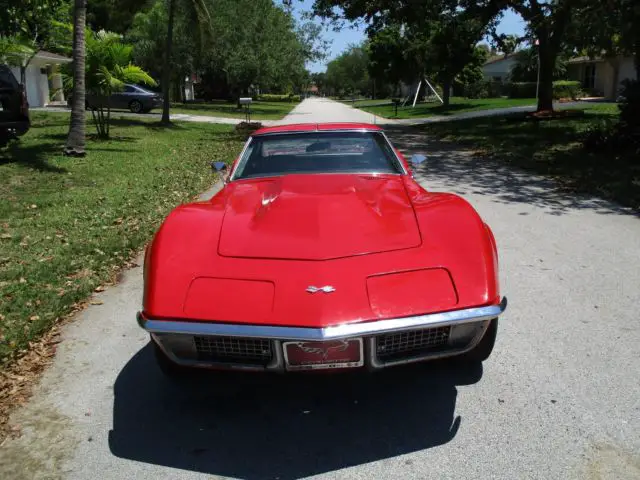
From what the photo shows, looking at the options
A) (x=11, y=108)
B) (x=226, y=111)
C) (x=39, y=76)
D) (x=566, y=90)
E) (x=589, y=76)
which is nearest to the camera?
(x=11, y=108)

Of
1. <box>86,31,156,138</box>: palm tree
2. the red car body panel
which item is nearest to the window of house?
<box>86,31,156,138</box>: palm tree

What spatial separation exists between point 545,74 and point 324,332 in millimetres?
20474

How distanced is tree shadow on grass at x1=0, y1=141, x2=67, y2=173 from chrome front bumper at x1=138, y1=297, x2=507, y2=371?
8.93m

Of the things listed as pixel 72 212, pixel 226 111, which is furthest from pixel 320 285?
pixel 226 111

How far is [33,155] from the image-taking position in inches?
477

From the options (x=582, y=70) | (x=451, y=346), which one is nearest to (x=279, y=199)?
(x=451, y=346)

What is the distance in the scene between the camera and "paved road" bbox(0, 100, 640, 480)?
267 cm

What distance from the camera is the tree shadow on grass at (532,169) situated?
8789 millimetres

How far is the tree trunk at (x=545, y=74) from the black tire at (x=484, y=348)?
61.8 ft

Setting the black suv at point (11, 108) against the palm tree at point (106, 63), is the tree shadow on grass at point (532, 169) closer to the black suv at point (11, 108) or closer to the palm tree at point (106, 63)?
the black suv at point (11, 108)

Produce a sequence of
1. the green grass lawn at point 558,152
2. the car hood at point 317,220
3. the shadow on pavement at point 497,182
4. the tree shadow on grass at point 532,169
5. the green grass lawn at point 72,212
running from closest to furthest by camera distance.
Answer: the car hood at point 317,220
the green grass lawn at point 72,212
the shadow on pavement at point 497,182
the tree shadow on grass at point 532,169
the green grass lawn at point 558,152

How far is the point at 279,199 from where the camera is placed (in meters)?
3.82

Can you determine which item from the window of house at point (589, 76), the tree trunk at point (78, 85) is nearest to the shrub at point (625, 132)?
the tree trunk at point (78, 85)

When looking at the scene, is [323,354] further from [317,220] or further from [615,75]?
[615,75]
